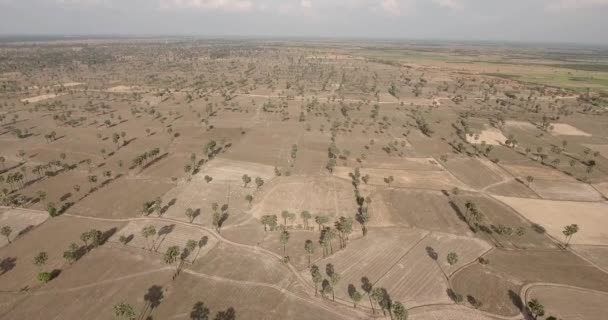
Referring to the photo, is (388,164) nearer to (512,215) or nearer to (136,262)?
(512,215)

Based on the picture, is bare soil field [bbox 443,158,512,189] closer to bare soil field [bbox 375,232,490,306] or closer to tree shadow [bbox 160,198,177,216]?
bare soil field [bbox 375,232,490,306]

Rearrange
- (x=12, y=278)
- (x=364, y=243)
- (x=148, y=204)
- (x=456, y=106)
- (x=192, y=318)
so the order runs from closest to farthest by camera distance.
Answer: (x=192, y=318) → (x=12, y=278) → (x=364, y=243) → (x=148, y=204) → (x=456, y=106)

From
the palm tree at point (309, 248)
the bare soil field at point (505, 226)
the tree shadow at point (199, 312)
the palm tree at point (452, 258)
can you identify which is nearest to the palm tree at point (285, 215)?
the palm tree at point (309, 248)

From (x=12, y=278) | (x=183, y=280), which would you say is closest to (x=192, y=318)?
(x=183, y=280)

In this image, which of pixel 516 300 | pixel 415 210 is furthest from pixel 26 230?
pixel 516 300

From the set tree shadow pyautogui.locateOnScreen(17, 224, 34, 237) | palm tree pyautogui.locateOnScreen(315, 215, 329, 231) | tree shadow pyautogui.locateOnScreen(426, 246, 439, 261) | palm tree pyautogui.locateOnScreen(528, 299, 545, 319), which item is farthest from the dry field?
palm tree pyautogui.locateOnScreen(528, 299, 545, 319)

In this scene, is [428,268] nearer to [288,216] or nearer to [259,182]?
[288,216]

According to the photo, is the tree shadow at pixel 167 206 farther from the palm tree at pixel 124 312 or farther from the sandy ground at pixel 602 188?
the sandy ground at pixel 602 188
